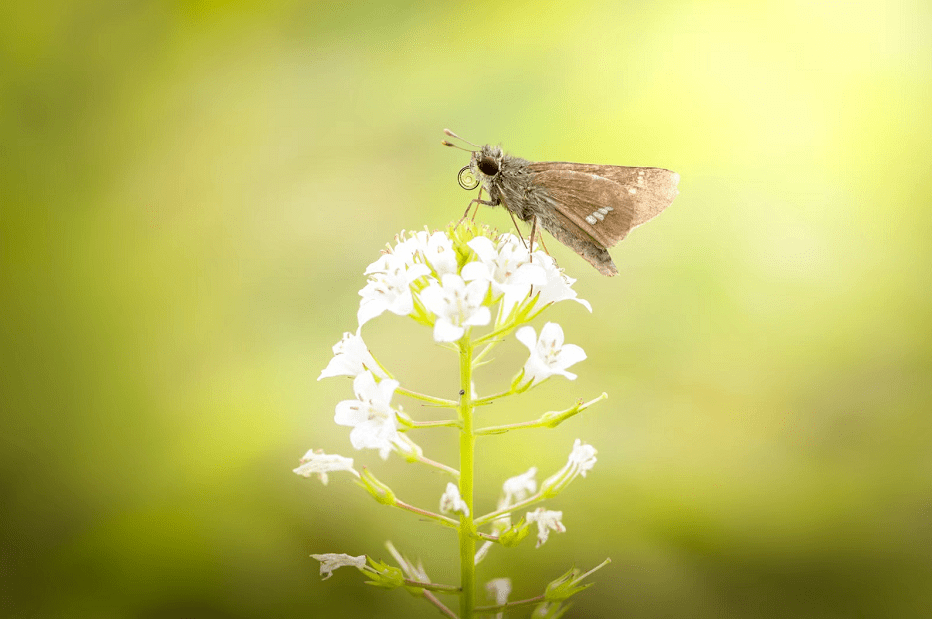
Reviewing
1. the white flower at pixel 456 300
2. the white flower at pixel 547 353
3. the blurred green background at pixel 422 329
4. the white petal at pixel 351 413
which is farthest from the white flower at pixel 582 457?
the blurred green background at pixel 422 329

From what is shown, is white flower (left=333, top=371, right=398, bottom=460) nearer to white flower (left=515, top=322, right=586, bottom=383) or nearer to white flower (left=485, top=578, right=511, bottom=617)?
white flower (left=515, top=322, right=586, bottom=383)

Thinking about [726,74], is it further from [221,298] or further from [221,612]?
[221,612]

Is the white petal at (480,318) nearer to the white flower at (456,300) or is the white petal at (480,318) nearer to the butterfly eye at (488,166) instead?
the white flower at (456,300)

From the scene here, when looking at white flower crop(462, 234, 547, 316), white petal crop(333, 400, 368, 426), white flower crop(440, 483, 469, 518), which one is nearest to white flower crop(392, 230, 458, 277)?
white flower crop(462, 234, 547, 316)

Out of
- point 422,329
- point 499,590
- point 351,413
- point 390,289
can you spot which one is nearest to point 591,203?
point 390,289

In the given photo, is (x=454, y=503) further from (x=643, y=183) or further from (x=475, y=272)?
(x=643, y=183)

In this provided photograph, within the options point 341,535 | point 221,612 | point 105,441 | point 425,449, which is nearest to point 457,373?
point 425,449
